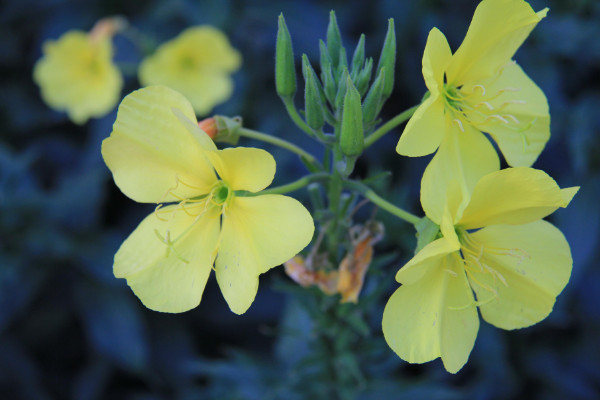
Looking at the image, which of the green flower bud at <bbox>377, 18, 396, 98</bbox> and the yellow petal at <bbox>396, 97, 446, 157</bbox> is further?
the green flower bud at <bbox>377, 18, 396, 98</bbox>

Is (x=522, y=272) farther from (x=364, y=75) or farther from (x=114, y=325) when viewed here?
(x=114, y=325)

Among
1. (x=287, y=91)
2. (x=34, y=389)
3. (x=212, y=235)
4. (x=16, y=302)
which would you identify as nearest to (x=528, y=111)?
(x=287, y=91)

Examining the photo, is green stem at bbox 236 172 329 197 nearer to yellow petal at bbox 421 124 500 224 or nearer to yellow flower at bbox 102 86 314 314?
yellow flower at bbox 102 86 314 314

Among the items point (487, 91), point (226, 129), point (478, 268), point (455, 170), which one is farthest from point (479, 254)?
point (226, 129)

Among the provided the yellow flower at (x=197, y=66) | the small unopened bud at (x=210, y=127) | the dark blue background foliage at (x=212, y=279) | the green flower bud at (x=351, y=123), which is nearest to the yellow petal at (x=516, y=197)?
the green flower bud at (x=351, y=123)

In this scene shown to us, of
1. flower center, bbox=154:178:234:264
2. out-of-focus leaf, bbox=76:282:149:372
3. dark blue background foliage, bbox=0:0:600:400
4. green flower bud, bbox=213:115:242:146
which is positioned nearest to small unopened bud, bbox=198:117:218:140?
green flower bud, bbox=213:115:242:146

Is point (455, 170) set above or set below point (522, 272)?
above

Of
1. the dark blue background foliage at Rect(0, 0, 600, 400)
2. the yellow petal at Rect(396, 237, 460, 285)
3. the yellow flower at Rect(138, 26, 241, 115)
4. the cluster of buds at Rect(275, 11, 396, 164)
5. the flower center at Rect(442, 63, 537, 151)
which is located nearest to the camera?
the yellow petal at Rect(396, 237, 460, 285)
